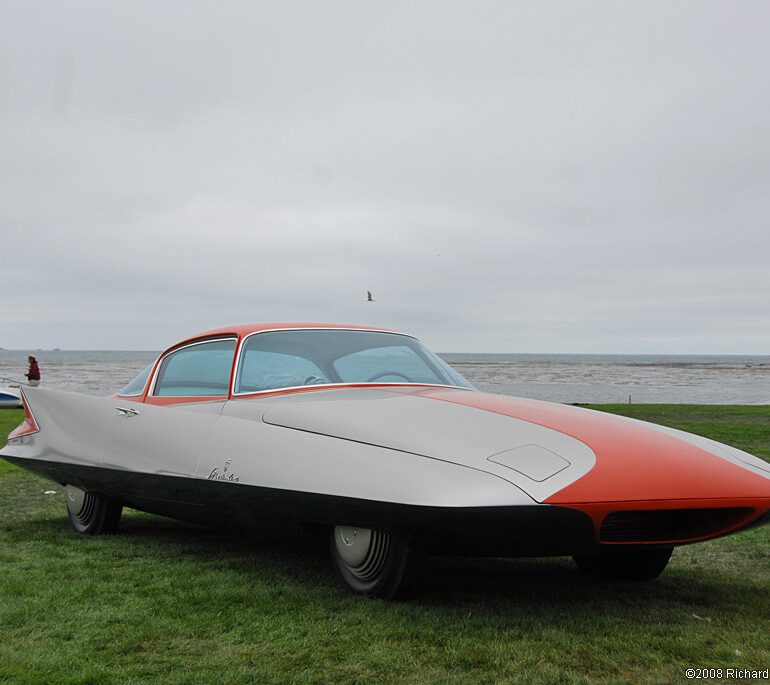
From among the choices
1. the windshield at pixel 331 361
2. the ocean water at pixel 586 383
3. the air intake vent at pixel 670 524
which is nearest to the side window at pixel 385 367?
the windshield at pixel 331 361

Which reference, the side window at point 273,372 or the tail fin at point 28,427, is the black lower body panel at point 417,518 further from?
the tail fin at point 28,427

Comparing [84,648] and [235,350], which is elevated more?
[235,350]

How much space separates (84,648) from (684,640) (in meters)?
Answer: 2.35

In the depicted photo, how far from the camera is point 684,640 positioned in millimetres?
3314

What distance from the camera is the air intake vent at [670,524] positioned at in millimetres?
3533

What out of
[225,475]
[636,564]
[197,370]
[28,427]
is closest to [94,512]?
[28,427]

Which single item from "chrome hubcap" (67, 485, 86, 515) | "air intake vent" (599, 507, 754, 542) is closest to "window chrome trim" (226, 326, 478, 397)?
"air intake vent" (599, 507, 754, 542)

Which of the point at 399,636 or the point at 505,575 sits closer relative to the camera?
the point at 399,636

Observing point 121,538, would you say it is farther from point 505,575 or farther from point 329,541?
point 505,575

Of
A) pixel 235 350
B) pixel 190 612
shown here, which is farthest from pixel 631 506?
pixel 235 350

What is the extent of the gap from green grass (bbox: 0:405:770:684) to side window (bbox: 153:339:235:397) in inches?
39.6

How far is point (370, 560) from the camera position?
3.92m

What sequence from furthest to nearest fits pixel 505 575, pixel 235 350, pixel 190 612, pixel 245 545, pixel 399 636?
pixel 245 545 < pixel 235 350 < pixel 505 575 < pixel 190 612 < pixel 399 636

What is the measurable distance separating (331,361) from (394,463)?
1.48 meters
